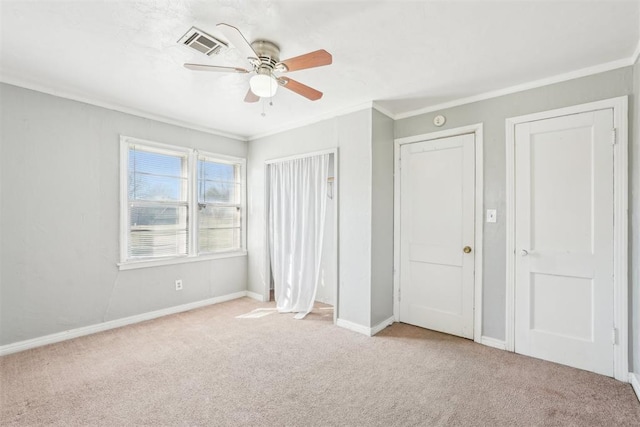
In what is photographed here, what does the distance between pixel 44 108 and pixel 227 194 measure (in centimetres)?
217

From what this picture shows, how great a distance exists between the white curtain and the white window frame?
0.64 m

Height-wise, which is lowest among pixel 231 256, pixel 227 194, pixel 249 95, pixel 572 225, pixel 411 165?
pixel 231 256

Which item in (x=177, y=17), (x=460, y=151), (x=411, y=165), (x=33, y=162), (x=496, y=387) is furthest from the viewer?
(x=411, y=165)

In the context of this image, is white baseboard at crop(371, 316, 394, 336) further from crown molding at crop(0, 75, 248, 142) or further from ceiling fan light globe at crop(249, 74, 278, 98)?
crown molding at crop(0, 75, 248, 142)

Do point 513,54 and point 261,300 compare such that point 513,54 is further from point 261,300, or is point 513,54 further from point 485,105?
point 261,300

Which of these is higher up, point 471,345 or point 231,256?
point 231,256

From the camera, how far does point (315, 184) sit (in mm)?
3723

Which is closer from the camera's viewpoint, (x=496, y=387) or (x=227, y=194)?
(x=496, y=387)

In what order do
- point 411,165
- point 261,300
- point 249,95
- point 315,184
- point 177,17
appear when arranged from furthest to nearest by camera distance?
1. point 261,300
2. point 315,184
3. point 411,165
4. point 249,95
5. point 177,17

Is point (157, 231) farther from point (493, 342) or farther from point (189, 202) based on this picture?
point (493, 342)

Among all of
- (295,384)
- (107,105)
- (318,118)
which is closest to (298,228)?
(318,118)

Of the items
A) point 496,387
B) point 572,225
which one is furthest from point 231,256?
point 572,225

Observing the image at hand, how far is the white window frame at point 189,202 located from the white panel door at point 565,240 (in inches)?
140

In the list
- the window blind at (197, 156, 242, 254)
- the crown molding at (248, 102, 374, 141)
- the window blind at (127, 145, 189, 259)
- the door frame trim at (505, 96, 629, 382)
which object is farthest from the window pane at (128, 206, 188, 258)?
the door frame trim at (505, 96, 629, 382)
